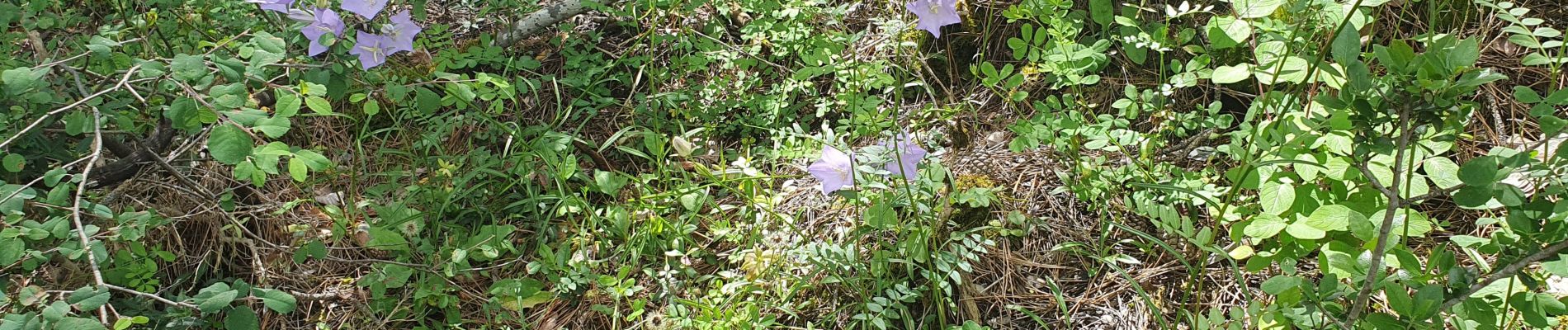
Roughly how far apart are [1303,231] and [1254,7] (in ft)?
1.67

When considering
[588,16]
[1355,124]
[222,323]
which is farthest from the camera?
[588,16]

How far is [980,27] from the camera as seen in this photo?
2498 mm

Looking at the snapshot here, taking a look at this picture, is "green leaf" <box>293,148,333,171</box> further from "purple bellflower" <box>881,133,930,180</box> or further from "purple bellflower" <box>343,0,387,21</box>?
"purple bellflower" <box>881,133,930,180</box>

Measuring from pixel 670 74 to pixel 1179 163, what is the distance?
1450 mm

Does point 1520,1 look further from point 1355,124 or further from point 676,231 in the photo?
point 676,231

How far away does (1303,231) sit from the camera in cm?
148

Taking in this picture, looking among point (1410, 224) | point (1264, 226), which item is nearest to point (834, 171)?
point (1264, 226)

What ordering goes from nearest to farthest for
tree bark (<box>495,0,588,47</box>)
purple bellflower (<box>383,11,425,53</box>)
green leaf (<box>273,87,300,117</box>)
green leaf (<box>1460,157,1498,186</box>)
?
green leaf (<box>1460,157,1498,186</box>) < green leaf (<box>273,87,300,117</box>) < purple bellflower (<box>383,11,425,53</box>) < tree bark (<box>495,0,588,47</box>)

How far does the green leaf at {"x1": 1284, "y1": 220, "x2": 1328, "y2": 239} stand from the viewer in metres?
1.47

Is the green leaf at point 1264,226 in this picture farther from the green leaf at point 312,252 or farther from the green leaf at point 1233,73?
the green leaf at point 312,252

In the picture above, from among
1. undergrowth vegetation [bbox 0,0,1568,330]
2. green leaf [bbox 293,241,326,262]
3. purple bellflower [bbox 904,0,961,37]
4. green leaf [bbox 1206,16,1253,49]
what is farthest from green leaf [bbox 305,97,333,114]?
green leaf [bbox 1206,16,1253,49]

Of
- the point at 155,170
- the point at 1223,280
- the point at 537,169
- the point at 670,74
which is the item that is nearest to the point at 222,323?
the point at 155,170

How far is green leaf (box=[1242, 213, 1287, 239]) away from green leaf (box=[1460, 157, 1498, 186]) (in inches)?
15.8

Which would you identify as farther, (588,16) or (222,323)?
(588,16)
